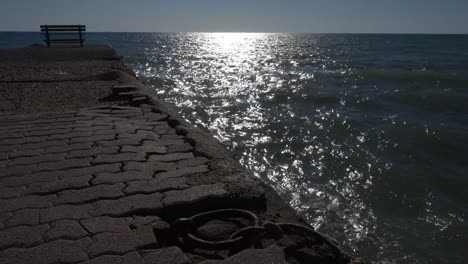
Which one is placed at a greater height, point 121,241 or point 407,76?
point 121,241

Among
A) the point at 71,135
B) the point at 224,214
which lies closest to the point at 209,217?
the point at 224,214

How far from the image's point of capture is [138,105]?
714cm

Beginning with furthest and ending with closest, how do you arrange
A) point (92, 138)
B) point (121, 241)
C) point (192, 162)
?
point (92, 138) < point (192, 162) < point (121, 241)

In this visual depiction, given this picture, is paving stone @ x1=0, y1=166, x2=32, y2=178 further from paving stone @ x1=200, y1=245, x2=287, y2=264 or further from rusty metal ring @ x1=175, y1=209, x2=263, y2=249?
paving stone @ x1=200, y1=245, x2=287, y2=264

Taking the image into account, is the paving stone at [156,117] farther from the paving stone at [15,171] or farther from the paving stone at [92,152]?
the paving stone at [15,171]

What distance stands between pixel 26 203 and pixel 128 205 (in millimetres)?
754

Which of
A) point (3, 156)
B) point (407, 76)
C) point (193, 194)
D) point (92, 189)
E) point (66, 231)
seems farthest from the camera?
point (407, 76)

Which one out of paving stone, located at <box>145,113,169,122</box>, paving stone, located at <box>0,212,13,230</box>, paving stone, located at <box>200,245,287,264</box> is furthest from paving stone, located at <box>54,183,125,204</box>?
paving stone, located at <box>145,113,169,122</box>

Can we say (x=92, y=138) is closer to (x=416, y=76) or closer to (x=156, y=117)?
(x=156, y=117)

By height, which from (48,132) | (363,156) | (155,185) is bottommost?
(363,156)

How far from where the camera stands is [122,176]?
356 centimetres

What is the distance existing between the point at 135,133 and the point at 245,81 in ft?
47.5

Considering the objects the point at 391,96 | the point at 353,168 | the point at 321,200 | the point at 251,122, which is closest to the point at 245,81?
the point at 391,96

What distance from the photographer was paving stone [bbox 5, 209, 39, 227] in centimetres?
272
